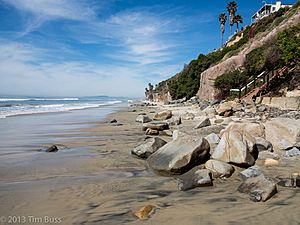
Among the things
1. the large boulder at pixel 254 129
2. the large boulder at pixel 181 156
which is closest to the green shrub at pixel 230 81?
the large boulder at pixel 254 129

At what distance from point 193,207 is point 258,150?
12.0ft

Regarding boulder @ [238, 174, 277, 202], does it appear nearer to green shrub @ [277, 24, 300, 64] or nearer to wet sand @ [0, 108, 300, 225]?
wet sand @ [0, 108, 300, 225]

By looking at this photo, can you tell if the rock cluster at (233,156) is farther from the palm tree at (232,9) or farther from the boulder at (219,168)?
the palm tree at (232,9)

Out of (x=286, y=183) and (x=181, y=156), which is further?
(x=181, y=156)

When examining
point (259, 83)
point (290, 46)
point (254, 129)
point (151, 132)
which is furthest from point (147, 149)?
point (259, 83)

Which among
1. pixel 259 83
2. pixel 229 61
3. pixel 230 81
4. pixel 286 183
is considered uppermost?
pixel 229 61

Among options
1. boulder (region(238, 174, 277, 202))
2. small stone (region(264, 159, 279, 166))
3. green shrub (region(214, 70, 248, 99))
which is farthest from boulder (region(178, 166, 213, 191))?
green shrub (region(214, 70, 248, 99))

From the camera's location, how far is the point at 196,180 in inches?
198

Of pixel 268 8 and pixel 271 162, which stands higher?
pixel 268 8

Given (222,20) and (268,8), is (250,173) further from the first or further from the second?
(268,8)

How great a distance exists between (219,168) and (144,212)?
2169 millimetres

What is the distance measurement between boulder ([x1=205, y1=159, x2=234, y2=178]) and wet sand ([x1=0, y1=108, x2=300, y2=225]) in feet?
0.48

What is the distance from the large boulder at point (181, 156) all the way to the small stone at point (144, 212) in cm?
190

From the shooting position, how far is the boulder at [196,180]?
495 cm
